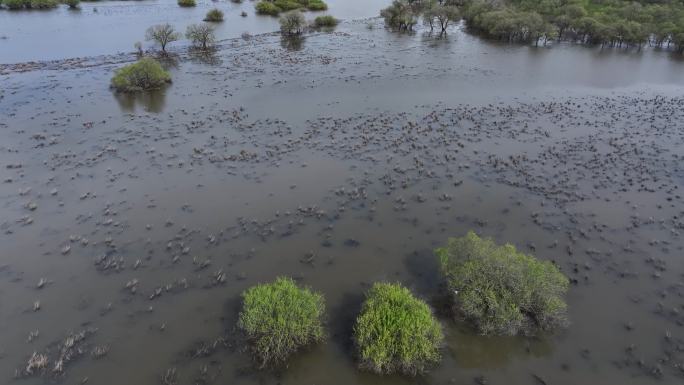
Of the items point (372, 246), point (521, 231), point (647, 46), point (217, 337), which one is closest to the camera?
point (217, 337)

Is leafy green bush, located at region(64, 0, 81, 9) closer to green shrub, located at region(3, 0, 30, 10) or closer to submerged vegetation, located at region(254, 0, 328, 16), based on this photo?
green shrub, located at region(3, 0, 30, 10)

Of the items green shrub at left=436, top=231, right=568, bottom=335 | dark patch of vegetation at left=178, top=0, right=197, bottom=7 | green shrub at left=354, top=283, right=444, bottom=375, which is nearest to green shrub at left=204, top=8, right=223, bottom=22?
dark patch of vegetation at left=178, top=0, right=197, bottom=7

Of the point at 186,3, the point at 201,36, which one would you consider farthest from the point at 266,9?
the point at 201,36

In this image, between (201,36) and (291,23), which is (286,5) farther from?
(201,36)

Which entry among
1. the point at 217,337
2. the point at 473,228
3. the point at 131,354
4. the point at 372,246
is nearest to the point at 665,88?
the point at 473,228

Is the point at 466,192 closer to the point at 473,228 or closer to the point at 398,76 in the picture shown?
the point at 473,228
